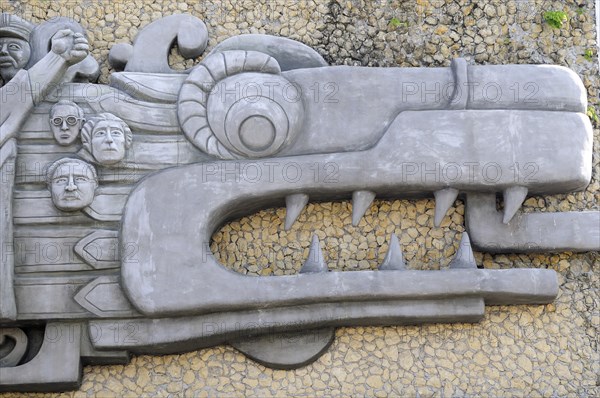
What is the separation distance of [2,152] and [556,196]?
9.02ft

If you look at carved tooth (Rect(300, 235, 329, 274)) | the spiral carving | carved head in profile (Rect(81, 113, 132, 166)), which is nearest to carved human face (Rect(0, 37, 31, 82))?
carved head in profile (Rect(81, 113, 132, 166))

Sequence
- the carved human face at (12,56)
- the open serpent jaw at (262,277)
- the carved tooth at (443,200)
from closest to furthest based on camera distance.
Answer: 1. the open serpent jaw at (262,277)
2. the carved tooth at (443,200)
3. the carved human face at (12,56)

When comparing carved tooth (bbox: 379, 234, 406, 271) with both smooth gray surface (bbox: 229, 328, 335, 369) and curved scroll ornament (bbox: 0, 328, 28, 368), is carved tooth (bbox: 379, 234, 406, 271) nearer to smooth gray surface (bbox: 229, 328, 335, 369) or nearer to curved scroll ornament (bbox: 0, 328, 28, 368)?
smooth gray surface (bbox: 229, 328, 335, 369)

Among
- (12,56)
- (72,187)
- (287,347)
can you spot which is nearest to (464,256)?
(287,347)

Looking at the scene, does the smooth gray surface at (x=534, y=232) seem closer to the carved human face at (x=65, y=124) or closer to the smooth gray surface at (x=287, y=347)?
the smooth gray surface at (x=287, y=347)

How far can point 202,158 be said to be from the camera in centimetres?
571

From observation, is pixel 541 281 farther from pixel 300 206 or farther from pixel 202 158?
pixel 202 158

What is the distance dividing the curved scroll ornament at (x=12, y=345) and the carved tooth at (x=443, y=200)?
208cm

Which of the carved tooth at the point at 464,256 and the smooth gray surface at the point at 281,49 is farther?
the smooth gray surface at the point at 281,49

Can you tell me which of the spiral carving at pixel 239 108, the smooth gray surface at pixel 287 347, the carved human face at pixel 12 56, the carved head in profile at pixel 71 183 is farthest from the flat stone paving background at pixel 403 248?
the carved head in profile at pixel 71 183

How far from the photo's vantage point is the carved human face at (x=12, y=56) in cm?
592

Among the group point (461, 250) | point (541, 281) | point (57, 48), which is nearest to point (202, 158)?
point (57, 48)

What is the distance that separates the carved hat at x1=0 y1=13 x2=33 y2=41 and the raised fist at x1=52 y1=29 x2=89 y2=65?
1.01ft

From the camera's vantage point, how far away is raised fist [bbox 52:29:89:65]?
5.69m
